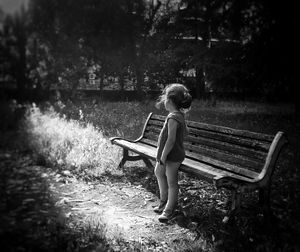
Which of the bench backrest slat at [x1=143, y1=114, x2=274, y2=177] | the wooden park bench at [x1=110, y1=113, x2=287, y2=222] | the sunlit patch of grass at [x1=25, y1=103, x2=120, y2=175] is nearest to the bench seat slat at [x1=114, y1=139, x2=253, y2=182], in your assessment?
the wooden park bench at [x1=110, y1=113, x2=287, y2=222]

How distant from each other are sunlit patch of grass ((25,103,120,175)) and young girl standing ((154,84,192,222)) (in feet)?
6.81

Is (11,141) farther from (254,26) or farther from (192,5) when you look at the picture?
(192,5)

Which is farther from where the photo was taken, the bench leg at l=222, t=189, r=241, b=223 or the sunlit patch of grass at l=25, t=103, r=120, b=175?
the sunlit patch of grass at l=25, t=103, r=120, b=175

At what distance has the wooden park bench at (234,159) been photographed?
343 centimetres

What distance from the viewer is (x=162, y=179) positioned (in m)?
4.14

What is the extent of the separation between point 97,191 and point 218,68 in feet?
26.9

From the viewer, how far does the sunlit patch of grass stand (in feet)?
18.9

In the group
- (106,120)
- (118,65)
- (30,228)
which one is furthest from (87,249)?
(118,65)

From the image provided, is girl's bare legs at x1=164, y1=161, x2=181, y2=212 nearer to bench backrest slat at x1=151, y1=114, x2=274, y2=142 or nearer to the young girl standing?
the young girl standing

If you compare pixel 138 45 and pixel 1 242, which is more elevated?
pixel 138 45

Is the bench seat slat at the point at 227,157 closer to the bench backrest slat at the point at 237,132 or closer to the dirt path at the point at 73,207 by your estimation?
the bench backrest slat at the point at 237,132

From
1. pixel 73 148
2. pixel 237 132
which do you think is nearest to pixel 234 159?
pixel 237 132

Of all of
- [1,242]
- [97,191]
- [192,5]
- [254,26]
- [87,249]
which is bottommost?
[97,191]

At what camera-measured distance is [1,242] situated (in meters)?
1.63
